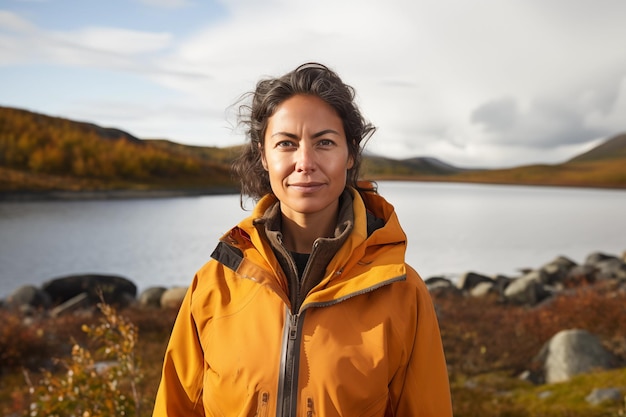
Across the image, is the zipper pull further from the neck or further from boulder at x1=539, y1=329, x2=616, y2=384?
boulder at x1=539, y1=329, x2=616, y2=384

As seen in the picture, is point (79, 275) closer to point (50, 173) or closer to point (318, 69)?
point (318, 69)

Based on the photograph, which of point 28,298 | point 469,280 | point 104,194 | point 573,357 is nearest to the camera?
point 573,357

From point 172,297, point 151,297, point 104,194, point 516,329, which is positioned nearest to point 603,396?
point 516,329

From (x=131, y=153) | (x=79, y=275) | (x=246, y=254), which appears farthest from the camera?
(x=131, y=153)

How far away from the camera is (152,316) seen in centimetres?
1359

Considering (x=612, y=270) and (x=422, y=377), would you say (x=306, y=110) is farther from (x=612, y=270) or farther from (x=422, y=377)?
(x=612, y=270)

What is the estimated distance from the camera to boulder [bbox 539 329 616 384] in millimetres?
9305

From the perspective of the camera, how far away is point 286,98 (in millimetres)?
2916

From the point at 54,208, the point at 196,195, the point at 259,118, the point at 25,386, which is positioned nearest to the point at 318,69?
the point at 259,118

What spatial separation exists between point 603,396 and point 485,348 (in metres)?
3.25

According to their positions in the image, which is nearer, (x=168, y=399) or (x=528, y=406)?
(x=168, y=399)

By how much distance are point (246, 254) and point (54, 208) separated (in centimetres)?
5635

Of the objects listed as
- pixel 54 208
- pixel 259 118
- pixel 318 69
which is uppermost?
pixel 318 69

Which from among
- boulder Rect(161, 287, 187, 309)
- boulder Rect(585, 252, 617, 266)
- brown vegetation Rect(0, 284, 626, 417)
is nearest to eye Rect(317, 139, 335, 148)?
brown vegetation Rect(0, 284, 626, 417)
